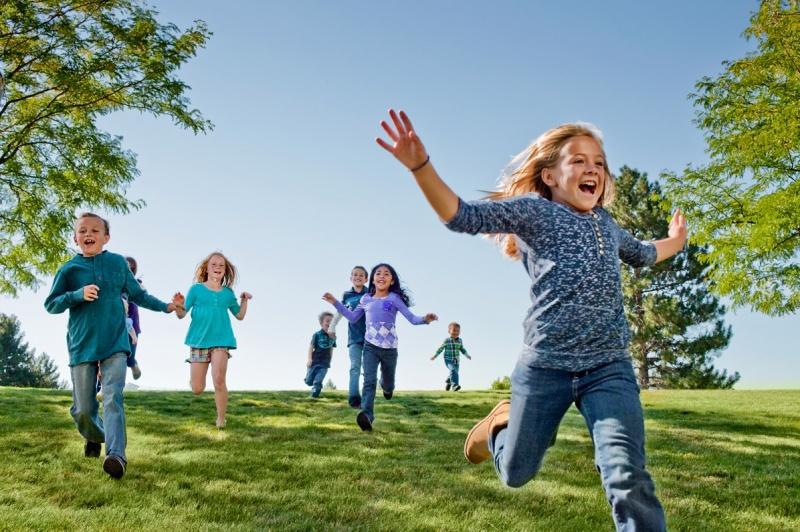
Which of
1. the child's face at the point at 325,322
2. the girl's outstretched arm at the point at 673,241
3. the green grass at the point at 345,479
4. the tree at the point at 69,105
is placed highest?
the tree at the point at 69,105

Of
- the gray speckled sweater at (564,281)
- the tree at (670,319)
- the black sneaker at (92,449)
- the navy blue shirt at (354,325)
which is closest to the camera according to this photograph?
the gray speckled sweater at (564,281)

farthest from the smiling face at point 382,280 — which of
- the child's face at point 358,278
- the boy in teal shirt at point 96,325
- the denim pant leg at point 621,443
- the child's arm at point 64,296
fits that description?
the denim pant leg at point 621,443

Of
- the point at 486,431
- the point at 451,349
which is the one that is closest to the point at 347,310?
the point at 486,431

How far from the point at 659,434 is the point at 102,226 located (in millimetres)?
7186

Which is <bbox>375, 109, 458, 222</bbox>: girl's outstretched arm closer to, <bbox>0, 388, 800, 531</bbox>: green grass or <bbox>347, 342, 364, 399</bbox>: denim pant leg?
<bbox>0, 388, 800, 531</bbox>: green grass

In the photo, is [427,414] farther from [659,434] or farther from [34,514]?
[34,514]

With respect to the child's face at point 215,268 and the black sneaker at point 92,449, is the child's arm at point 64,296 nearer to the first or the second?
the black sneaker at point 92,449

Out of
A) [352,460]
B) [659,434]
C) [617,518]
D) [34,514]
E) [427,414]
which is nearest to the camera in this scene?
[617,518]

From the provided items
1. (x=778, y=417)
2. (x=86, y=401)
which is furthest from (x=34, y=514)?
(x=778, y=417)

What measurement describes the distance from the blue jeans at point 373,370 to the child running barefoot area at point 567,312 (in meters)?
4.80

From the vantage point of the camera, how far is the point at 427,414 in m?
10.9

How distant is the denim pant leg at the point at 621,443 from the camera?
3.04 m

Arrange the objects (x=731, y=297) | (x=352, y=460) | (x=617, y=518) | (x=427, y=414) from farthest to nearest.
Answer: (x=731, y=297) < (x=427, y=414) < (x=352, y=460) < (x=617, y=518)

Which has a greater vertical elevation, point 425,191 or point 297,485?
point 425,191
